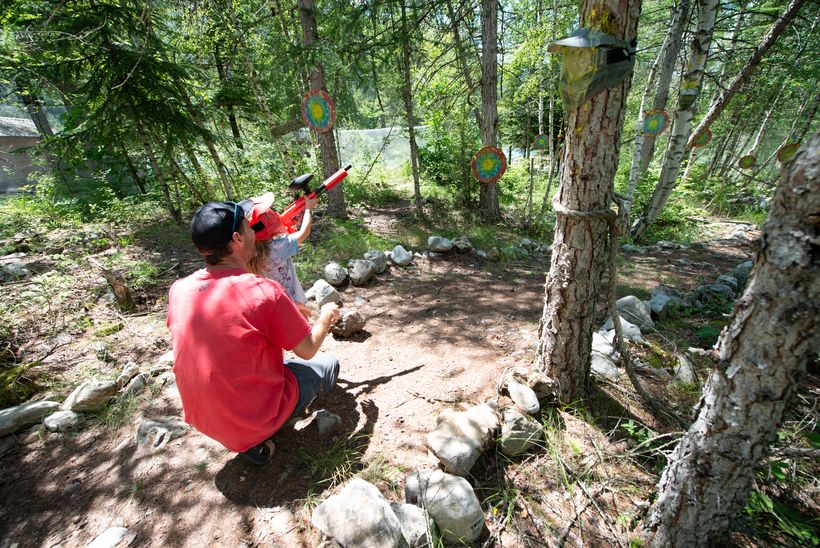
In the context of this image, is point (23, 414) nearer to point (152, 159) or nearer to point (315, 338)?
point (315, 338)

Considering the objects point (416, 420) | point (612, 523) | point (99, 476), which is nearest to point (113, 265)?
point (99, 476)

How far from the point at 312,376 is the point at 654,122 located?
30.8 ft

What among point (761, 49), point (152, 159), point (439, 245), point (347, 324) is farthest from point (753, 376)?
point (152, 159)

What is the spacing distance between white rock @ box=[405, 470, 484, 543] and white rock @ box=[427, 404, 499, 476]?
109 mm

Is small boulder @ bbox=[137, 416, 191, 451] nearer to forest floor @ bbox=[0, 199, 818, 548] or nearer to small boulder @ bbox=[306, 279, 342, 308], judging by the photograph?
forest floor @ bbox=[0, 199, 818, 548]

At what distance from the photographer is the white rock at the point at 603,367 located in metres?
2.48

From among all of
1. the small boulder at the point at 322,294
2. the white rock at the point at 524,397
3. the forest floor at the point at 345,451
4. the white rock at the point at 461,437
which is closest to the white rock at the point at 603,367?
the forest floor at the point at 345,451

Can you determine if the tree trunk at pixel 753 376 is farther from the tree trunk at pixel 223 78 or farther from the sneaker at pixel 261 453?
the tree trunk at pixel 223 78

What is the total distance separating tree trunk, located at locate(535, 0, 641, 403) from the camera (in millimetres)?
1646

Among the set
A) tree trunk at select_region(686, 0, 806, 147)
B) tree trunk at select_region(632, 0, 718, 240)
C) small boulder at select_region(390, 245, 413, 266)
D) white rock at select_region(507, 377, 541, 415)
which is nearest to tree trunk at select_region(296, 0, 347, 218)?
small boulder at select_region(390, 245, 413, 266)

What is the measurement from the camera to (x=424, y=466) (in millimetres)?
1932

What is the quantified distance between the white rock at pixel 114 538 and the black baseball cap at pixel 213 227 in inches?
59.7

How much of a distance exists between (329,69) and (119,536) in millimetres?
6265

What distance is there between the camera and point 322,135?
21.7 feet
